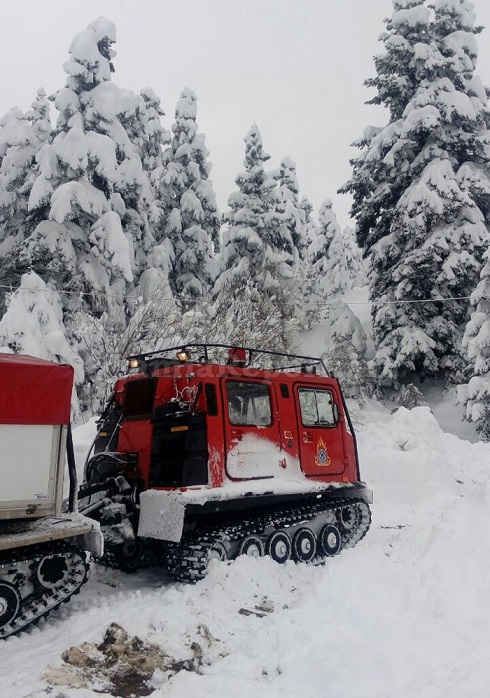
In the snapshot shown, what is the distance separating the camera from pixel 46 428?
6.31 metres

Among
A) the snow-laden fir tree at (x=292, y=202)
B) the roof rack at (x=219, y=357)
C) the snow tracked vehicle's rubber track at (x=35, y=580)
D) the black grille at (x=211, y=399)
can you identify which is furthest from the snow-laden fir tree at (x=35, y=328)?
the snow-laden fir tree at (x=292, y=202)

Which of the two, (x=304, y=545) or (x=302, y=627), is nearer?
(x=302, y=627)

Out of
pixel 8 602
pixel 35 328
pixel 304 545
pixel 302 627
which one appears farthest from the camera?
pixel 35 328

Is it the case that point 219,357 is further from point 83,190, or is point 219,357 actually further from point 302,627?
point 302,627

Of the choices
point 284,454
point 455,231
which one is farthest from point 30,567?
point 455,231

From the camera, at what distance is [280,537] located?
867 cm

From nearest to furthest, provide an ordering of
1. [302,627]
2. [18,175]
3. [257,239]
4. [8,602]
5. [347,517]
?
1. [302,627]
2. [8,602]
3. [347,517]
4. [18,175]
5. [257,239]

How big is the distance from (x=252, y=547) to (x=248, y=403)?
2059 millimetres

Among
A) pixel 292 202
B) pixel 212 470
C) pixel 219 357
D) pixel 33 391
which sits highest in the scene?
pixel 292 202

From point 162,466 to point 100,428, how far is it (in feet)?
5.63

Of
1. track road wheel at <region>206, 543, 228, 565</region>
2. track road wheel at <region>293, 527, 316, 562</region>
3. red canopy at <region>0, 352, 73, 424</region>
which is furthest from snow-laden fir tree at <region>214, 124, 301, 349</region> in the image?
red canopy at <region>0, 352, 73, 424</region>

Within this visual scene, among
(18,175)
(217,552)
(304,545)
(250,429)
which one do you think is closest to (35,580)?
(217,552)

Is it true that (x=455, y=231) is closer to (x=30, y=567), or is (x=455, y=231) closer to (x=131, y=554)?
(x=131, y=554)

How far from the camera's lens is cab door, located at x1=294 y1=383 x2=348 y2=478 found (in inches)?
371
